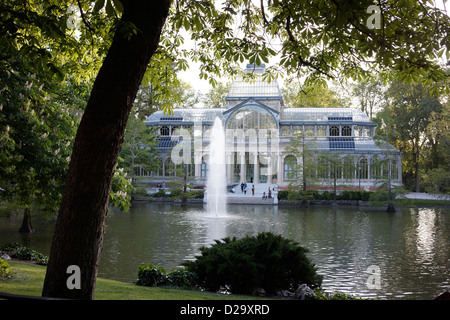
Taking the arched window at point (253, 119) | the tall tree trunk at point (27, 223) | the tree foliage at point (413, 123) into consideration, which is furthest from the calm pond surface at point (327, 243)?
the tree foliage at point (413, 123)

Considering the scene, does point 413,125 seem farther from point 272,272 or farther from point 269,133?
point 272,272

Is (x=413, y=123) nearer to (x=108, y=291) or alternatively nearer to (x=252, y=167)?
(x=252, y=167)

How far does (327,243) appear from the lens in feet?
45.3

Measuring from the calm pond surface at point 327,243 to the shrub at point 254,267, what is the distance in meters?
1.33

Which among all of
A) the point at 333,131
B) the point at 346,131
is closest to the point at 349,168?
the point at 346,131

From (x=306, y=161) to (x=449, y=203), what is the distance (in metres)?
11.0

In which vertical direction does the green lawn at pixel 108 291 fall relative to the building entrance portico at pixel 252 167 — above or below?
below

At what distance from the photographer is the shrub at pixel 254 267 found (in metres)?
7.22

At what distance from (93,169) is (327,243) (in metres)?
11.8

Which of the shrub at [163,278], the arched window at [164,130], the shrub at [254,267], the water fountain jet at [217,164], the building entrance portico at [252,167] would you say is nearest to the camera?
the shrub at [254,267]

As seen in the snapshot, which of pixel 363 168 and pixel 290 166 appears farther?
pixel 363 168

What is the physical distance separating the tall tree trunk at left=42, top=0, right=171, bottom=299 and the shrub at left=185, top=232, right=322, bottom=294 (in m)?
4.19

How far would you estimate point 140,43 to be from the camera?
335 centimetres

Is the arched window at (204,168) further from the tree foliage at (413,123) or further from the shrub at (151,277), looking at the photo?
the shrub at (151,277)
